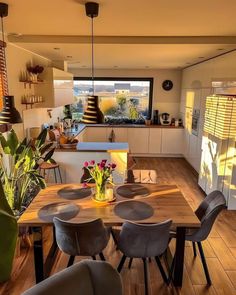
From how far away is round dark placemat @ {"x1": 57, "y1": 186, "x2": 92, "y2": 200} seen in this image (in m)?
2.49

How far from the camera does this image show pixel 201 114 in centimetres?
518

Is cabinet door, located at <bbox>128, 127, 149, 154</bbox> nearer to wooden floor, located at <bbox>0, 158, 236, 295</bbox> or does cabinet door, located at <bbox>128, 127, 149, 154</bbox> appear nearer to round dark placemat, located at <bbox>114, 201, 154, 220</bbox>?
wooden floor, located at <bbox>0, 158, 236, 295</bbox>

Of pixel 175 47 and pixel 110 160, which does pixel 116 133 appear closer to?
pixel 110 160

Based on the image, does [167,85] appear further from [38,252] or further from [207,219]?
[38,252]

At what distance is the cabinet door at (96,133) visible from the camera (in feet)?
22.8

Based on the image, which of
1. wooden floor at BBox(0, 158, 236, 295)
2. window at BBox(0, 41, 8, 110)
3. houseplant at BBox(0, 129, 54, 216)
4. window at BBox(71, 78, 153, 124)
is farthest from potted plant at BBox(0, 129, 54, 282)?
window at BBox(71, 78, 153, 124)

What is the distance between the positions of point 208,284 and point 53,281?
1.75 m

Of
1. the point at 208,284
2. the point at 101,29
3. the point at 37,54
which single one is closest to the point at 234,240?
the point at 208,284

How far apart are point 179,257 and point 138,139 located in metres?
4.83

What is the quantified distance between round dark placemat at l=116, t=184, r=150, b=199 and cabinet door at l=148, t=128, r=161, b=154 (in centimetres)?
417

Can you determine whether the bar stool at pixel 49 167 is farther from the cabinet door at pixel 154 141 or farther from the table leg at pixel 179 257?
the cabinet door at pixel 154 141

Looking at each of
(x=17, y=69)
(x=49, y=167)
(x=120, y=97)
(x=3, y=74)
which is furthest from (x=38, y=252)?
(x=120, y=97)

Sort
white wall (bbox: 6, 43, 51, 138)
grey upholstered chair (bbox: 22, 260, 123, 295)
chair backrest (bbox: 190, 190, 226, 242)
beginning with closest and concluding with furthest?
grey upholstered chair (bbox: 22, 260, 123, 295), chair backrest (bbox: 190, 190, 226, 242), white wall (bbox: 6, 43, 51, 138)

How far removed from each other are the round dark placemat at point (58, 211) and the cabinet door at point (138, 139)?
4.74 m
